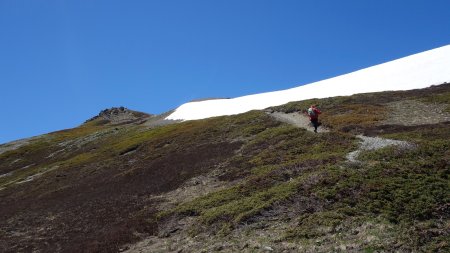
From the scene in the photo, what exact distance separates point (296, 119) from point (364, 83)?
2833 centimetres

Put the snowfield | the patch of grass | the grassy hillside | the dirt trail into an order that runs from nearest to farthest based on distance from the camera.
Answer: the grassy hillside, the dirt trail, the patch of grass, the snowfield

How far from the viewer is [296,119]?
5741cm

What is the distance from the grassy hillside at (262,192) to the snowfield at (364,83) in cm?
954

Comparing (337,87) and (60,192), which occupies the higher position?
(337,87)

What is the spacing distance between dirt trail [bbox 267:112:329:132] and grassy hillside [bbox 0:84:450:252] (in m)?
1.58

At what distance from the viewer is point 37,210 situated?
40.7 meters

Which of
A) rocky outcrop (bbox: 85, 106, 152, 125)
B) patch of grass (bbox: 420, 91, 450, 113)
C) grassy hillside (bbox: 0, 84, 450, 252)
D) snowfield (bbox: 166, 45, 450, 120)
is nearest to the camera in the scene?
grassy hillside (bbox: 0, 84, 450, 252)

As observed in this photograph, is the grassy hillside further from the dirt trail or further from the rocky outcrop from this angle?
the rocky outcrop

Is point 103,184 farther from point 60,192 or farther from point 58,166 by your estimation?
point 58,166

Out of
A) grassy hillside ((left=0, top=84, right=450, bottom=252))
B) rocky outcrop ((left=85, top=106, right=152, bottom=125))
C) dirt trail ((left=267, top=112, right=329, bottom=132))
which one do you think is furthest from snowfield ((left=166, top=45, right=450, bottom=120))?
rocky outcrop ((left=85, top=106, right=152, bottom=125))

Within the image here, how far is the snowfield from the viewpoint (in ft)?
235

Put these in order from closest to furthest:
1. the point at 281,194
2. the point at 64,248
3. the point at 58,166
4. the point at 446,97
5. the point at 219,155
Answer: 1. the point at 281,194
2. the point at 64,248
3. the point at 219,155
4. the point at 446,97
5. the point at 58,166

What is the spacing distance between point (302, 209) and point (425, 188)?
235 inches

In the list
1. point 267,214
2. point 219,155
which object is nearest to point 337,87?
point 219,155
